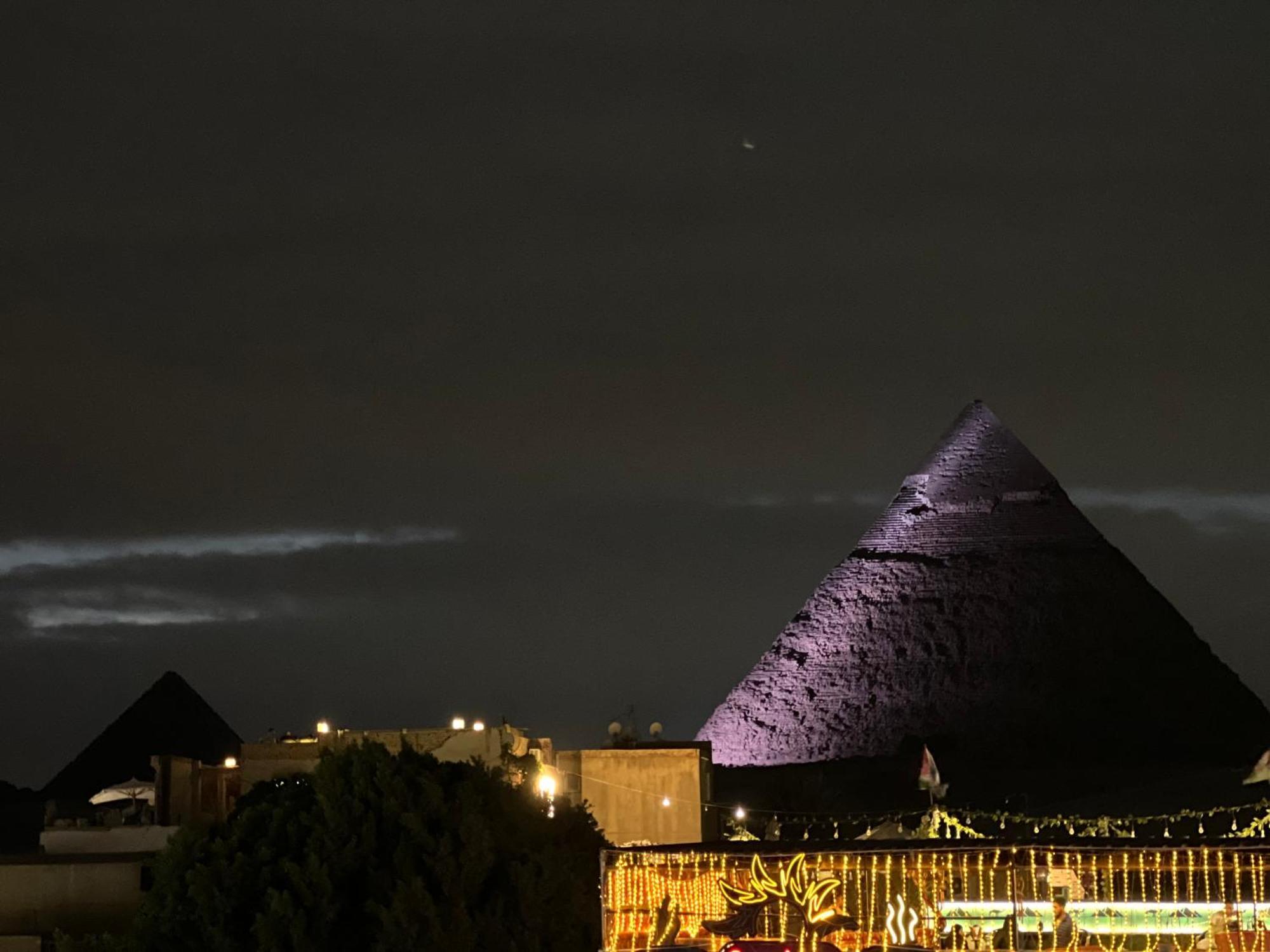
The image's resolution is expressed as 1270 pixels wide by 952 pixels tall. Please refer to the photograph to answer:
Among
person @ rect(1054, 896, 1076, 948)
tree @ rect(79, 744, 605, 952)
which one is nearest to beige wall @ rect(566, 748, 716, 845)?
tree @ rect(79, 744, 605, 952)

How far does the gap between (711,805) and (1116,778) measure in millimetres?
36736

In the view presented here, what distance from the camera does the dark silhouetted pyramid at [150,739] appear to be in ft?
303

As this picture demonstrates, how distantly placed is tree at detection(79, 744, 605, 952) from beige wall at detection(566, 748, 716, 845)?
1263 cm

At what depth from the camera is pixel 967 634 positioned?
9094 centimetres

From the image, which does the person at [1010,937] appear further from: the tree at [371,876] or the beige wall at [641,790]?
the beige wall at [641,790]

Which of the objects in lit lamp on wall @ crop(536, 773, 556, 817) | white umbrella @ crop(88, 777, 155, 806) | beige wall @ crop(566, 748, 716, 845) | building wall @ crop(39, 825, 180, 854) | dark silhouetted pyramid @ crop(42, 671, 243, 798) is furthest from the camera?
dark silhouetted pyramid @ crop(42, 671, 243, 798)

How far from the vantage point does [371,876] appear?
2936cm

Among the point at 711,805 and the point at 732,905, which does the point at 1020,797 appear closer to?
the point at 711,805

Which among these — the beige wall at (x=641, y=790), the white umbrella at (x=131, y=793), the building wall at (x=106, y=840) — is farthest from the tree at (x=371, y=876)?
the white umbrella at (x=131, y=793)

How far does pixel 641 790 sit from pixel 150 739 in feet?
170

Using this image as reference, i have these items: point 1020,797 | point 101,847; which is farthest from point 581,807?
point 1020,797

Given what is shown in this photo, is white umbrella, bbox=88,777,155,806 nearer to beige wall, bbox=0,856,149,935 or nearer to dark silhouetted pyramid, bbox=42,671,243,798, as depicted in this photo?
beige wall, bbox=0,856,149,935

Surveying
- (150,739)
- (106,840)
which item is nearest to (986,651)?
(150,739)

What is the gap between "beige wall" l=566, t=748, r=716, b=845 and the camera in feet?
144
